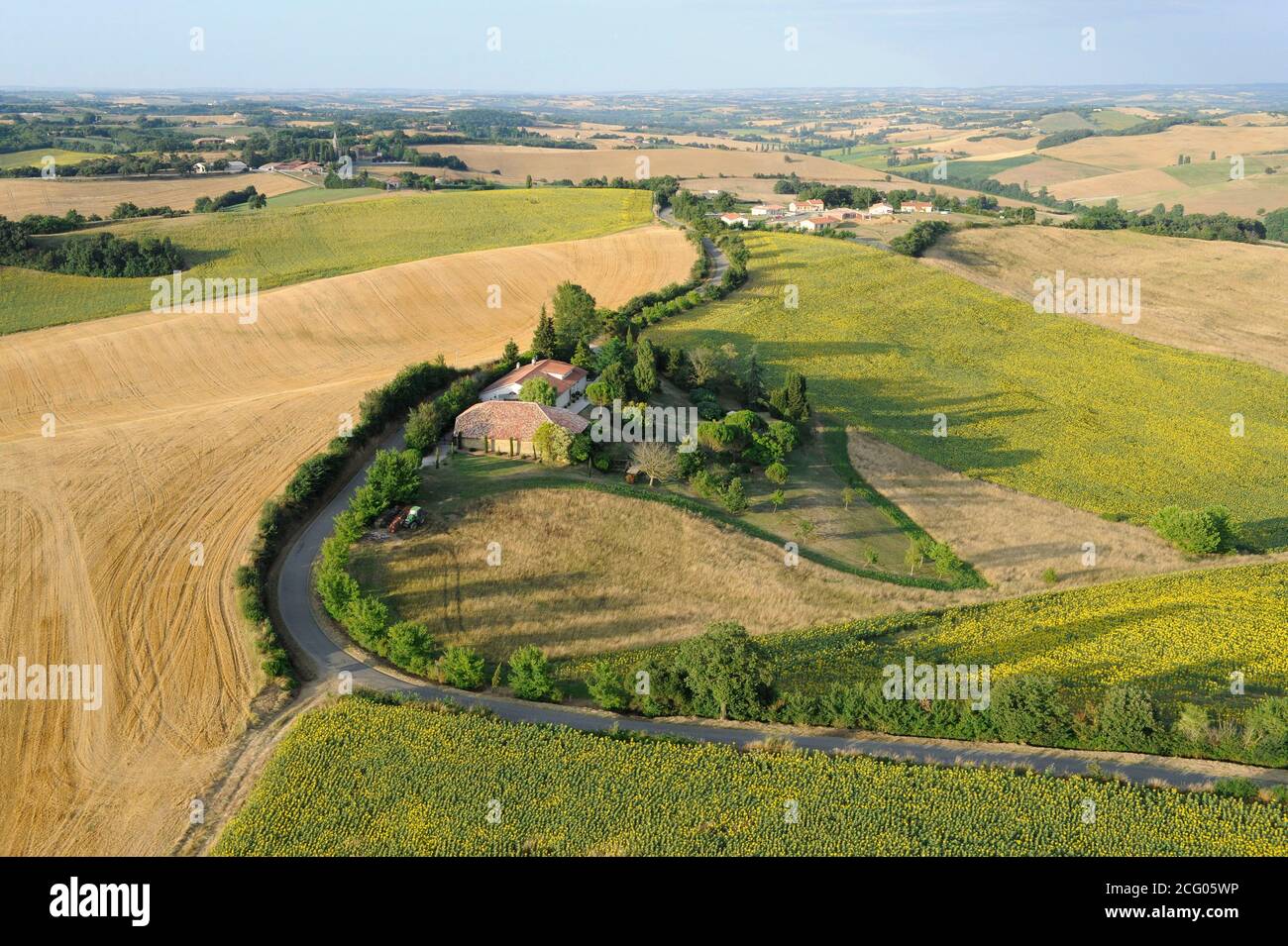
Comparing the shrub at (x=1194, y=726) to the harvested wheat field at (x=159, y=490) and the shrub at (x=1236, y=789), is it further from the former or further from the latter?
the harvested wheat field at (x=159, y=490)

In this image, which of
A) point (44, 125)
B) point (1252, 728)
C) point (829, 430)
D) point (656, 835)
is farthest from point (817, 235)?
point (44, 125)

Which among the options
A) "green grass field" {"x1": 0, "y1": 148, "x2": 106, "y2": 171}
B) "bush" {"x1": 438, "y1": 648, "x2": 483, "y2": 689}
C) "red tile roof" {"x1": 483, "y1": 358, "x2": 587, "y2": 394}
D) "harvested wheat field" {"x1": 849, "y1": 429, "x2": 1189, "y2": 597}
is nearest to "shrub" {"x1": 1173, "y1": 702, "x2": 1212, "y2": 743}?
"harvested wheat field" {"x1": 849, "y1": 429, "x2": 1189, "y2": 597}

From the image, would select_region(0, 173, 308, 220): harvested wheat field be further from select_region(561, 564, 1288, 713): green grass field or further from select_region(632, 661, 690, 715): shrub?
select_region(561, 564, 1288, 713): green grass field

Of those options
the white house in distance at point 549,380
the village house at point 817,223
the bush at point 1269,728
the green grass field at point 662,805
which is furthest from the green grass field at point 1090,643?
the village house at point 817,223

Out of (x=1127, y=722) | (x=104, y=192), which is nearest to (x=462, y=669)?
(x=1127, y=722)

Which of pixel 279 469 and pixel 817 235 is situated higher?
pixel 817 235

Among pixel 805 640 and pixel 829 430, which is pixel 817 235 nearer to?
pixel 829 430

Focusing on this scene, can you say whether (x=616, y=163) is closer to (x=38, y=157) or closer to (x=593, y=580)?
(x=38, y=157)
